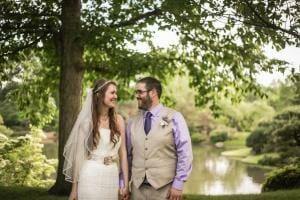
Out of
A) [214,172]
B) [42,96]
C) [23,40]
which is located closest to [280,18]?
[23,40]

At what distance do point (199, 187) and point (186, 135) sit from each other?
1933 cm

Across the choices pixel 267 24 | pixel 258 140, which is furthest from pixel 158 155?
pixel 258 140

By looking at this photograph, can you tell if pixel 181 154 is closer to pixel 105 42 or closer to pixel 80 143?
pixel 80 143

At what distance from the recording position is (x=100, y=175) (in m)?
5.45

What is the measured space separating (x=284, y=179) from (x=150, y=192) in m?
9.32

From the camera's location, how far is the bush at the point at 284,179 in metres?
13.6

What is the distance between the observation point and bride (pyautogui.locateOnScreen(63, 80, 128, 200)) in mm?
5438

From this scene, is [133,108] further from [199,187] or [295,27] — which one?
[295,27]

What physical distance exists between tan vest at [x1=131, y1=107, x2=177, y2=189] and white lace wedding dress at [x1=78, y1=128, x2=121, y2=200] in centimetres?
29

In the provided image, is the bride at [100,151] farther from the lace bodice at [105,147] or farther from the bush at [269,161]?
the bush at [269,161]

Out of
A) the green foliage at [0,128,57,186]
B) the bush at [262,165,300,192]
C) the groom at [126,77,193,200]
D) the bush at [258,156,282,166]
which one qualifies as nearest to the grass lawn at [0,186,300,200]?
the bush at [262,165,300,192]

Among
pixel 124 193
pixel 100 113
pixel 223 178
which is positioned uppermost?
pixel 100 113

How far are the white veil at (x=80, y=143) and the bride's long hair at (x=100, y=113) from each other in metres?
0.07

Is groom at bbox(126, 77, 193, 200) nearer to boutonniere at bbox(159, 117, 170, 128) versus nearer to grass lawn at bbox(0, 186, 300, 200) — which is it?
boutonniere at bbox(159, 117, 170, 128)
